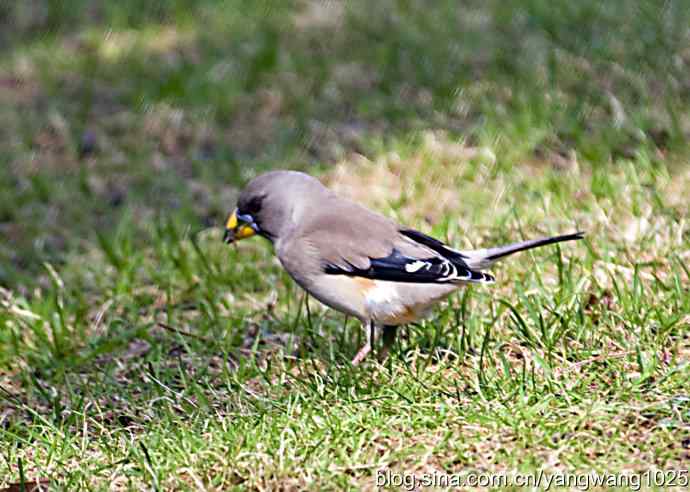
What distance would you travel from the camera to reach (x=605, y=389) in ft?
13.8

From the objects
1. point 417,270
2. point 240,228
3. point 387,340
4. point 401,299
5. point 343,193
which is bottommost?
point 343,193

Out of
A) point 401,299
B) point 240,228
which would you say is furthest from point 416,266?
point 240,228

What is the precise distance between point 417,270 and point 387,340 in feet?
1.41

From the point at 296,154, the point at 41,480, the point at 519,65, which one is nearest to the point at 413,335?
the point at 41,480

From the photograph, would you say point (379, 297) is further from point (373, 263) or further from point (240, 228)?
point (240, 228)

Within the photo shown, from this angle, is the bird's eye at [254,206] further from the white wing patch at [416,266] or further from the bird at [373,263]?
the white wing patch at [416,266]

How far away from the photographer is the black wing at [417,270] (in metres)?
4.69

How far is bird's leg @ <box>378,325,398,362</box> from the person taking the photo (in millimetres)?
4866

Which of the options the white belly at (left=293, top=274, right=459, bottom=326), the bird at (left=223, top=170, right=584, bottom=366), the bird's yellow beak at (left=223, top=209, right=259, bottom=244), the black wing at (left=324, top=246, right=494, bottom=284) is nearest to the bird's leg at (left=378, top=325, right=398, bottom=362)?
the bird at (left=223, top=170, right=584, bottom=366)

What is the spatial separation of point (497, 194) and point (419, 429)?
2817 mm

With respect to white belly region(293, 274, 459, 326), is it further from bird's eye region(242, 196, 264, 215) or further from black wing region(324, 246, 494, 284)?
bird's eye region(242, 196, 264, 215)

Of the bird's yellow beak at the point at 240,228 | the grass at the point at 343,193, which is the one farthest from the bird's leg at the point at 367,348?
the bird's yellow beak at the point at 240,228

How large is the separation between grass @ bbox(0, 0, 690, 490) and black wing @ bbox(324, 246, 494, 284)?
11.5 inches

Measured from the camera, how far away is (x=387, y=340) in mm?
5004
